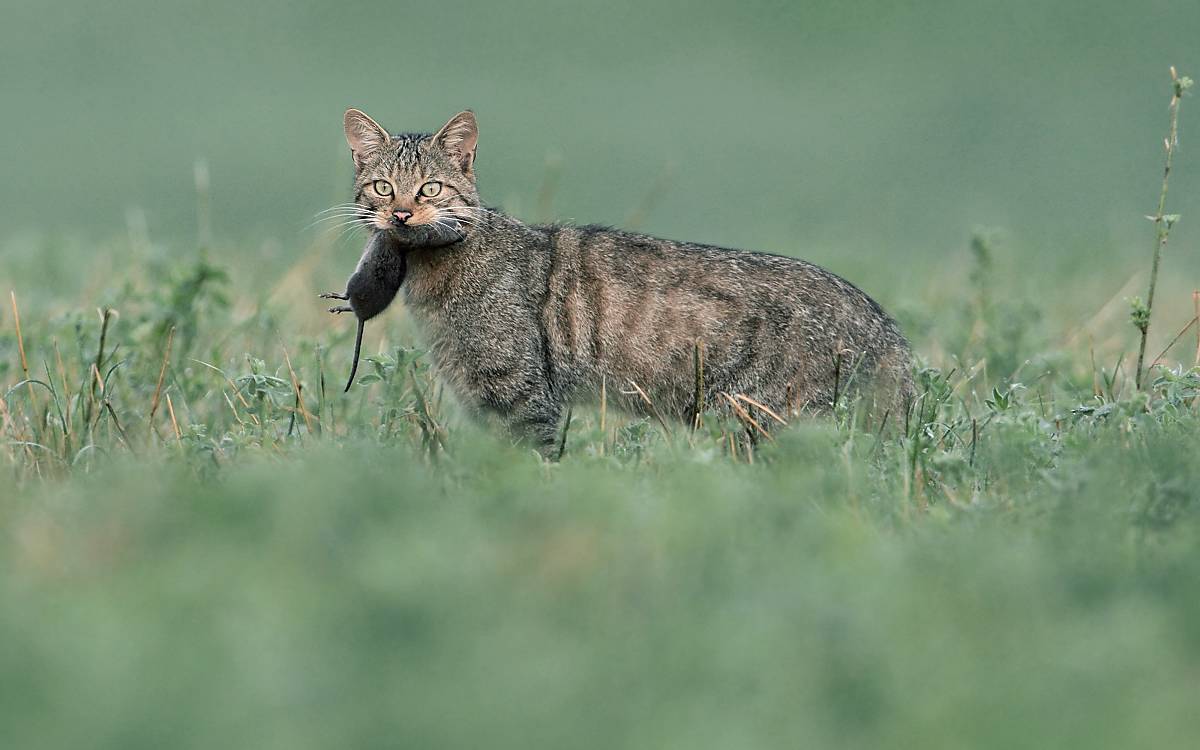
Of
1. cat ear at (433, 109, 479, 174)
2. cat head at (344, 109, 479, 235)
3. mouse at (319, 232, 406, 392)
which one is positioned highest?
cat ear at (433, 109, 479, 174)

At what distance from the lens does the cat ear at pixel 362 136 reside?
605cm

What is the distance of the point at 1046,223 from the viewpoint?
636 inches

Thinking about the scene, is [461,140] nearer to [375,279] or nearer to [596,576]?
[375,279]

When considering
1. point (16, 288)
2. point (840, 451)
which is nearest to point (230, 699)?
point (840, 451)

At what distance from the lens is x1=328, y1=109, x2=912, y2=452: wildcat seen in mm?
5609

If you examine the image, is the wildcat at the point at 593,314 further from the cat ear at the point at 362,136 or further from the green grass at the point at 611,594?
the green grass at the point at 611,594

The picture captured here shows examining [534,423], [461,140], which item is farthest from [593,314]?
[461,140]

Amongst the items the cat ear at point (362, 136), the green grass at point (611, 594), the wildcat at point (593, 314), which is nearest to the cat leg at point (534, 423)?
the wildcat at point (593, 314)

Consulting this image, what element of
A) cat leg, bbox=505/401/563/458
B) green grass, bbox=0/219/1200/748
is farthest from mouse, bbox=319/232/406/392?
green grass, bbox=0/219/1200/748

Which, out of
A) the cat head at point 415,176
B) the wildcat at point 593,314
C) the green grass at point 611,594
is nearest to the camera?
the green grass at point 611,594

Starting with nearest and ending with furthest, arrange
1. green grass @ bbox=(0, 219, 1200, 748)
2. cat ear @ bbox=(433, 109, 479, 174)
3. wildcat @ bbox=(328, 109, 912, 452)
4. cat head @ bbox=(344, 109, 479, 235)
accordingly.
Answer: green grass @ bbox=(0, 219, 1200, 748) → wildcat @ bbox=(328, 109, 912, 452) → cat head @ bbox=(344, 109, 479, 235) → cat ear @ bbox=(433, 109, 479, 174)

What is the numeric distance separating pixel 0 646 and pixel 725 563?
4.86 feet

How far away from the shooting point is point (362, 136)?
611 centimetres

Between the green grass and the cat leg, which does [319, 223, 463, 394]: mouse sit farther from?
the green grass
